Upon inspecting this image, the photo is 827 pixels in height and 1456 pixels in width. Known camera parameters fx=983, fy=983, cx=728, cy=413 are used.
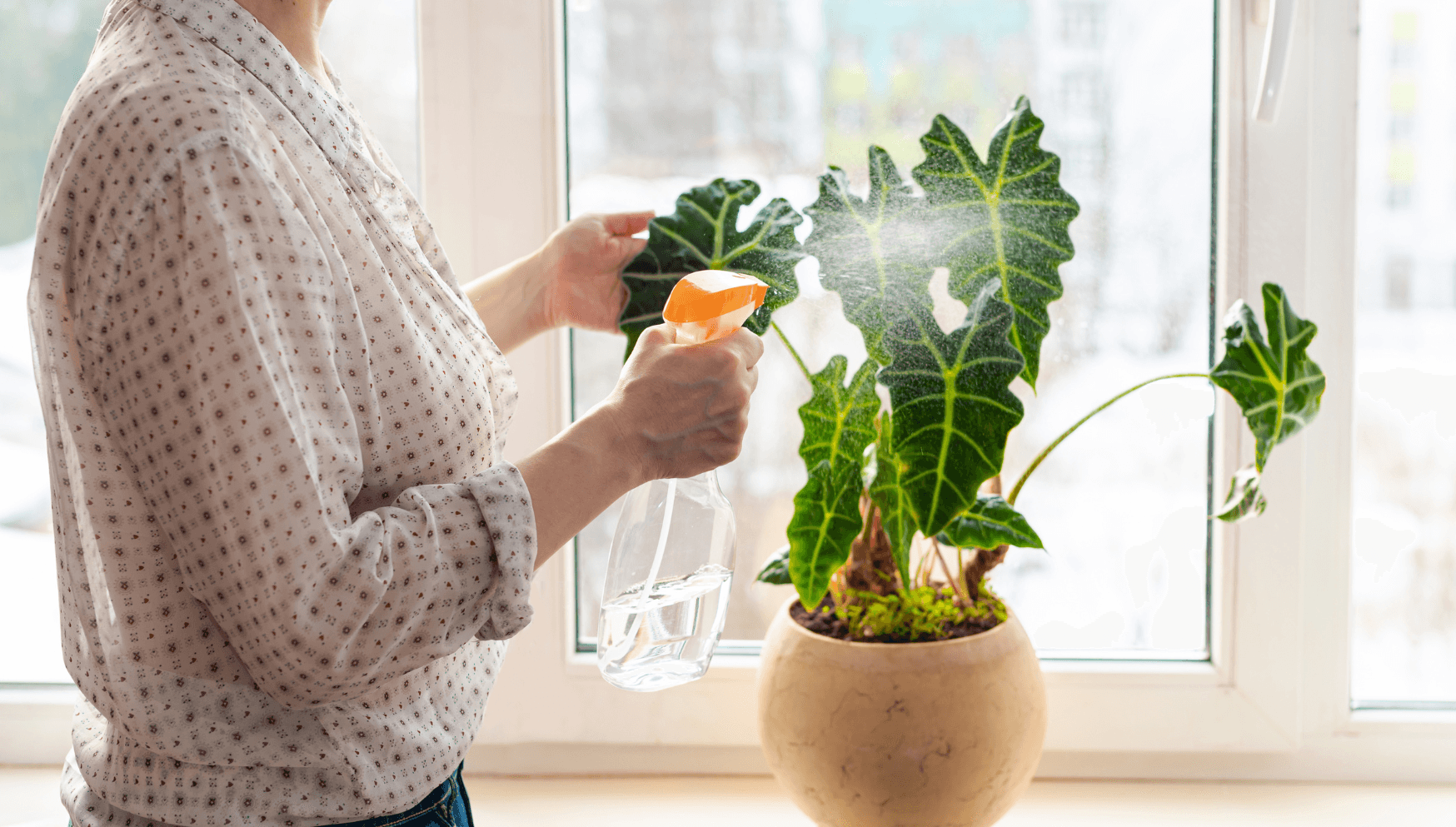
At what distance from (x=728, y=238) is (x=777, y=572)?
304 millimetres

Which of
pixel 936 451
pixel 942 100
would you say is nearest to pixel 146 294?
pixel 936 451

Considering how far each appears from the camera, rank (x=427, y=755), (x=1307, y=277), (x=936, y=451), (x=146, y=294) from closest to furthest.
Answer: (x=146, y=294) → (x=427, y=755) → (x=936, y=451) → (x=1307, y=277)

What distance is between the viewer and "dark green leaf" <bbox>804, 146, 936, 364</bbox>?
0.74 m

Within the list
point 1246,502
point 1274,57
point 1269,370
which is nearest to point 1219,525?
point 1246,502

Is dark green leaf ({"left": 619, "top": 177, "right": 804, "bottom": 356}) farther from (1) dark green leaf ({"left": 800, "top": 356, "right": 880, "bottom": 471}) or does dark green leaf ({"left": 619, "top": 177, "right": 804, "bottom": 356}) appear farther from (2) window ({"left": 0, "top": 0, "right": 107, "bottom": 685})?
(2) window ({"left": 0, "top": 0, "right": 107, "bottom": 685})

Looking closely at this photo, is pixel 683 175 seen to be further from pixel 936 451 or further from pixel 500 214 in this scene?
pixel 936 451

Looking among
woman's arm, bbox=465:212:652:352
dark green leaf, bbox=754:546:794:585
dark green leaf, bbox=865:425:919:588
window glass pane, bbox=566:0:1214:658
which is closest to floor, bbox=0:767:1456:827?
window glass pane, bbox=566:0:1214:658

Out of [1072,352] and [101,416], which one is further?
[1072,352]

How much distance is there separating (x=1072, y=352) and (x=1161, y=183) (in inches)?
7.5

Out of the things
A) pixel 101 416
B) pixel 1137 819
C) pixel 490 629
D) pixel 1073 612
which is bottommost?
pixel 1137 819

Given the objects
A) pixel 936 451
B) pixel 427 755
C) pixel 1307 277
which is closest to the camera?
pixel 427 755

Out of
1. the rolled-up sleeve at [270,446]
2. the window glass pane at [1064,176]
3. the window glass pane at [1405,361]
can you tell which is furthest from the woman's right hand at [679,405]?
the window glass pane at [1405,361]

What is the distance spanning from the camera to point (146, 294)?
452mm

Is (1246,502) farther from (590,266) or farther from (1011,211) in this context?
(590,266)
